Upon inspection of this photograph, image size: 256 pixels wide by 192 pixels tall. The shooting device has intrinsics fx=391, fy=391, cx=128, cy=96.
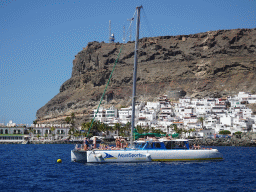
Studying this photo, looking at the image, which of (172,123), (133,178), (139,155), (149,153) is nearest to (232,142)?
(172,123)

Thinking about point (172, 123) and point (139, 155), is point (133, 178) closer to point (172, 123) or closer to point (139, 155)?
point (139, 155)

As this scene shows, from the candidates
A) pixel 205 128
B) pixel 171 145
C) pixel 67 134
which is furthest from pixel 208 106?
pixel 171 145

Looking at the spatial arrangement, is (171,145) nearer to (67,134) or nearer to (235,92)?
(67,134)

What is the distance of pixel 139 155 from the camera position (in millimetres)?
37844

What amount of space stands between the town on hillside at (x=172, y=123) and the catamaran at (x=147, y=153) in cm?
8689

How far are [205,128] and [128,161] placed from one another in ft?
338

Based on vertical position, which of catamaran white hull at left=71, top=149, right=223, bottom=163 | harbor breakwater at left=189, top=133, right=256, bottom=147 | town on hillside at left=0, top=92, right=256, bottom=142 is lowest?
harbor breakwater at left=189, top=133, right=256, bottom=147

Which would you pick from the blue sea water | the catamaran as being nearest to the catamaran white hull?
the catamaran

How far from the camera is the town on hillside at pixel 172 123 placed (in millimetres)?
135375

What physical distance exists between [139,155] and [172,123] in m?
105

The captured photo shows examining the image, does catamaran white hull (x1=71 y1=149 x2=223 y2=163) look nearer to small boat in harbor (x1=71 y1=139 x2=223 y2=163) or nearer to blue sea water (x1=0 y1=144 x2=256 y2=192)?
small boat in harbor (x1=71 y1=139 x2=223 y2=163)

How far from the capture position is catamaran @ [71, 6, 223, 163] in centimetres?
3766

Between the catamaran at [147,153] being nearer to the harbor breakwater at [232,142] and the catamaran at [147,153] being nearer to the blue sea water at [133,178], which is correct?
the blue sea water at [133,178]

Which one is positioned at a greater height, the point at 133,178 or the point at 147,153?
the point at 147,153
